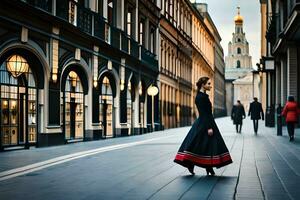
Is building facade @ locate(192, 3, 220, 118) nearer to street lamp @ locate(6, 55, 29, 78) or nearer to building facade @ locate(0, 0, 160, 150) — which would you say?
building facade @ locate(0, 0, 160, 150)

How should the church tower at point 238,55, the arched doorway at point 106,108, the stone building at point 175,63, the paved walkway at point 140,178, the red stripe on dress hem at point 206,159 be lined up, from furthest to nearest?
1. the church tower at point 238,55
2. the stone building at point 175,63
3. the arched doorway at point 106,108
4. the red stripe on dress hem at point 206,159
5. the paved walkway at point 140,178

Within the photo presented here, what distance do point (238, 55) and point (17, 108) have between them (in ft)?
573

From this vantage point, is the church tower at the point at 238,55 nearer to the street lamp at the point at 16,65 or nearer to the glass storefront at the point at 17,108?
the glass storefront at the point at 17,108

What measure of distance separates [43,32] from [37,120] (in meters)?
2.91

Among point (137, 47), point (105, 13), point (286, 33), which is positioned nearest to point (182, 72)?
point (137, 47)

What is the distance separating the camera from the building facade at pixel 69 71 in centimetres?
1752

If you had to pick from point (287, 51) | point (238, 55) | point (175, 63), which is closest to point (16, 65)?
point (287, 51)

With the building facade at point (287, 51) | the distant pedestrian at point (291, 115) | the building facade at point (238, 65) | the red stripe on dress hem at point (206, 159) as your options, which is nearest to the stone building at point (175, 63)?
the building facade at point (287, 51)

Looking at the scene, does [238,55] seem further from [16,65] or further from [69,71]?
[16,65]

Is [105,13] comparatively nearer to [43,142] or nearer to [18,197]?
[43,142]

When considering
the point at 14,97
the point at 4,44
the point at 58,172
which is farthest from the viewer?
the point at 14,97

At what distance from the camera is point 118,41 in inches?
1134

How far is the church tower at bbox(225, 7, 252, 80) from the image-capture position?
188 m

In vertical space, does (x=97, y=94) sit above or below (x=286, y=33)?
below
